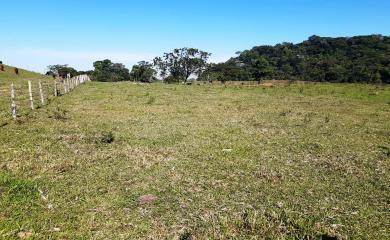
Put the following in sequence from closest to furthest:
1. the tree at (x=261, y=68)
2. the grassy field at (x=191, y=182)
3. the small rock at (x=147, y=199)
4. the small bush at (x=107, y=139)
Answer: the grassy field at (x=191, y=182)
the small rock at (x=147, y=199)
the small bush at (x=107, y=139)
the tree at (x=261, y=68)

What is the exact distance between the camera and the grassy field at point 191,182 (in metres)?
7.76

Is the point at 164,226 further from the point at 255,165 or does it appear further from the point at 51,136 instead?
the point at 51,136

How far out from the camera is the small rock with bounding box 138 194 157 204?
906 cm

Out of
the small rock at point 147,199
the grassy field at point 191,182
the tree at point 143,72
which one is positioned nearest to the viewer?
the grassy field at point 191,182

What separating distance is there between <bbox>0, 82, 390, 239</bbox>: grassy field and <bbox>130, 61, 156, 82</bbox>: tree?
506 feet

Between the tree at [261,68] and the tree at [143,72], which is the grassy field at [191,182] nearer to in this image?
the tree at [261,68]

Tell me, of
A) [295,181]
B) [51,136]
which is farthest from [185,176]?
[51,136]

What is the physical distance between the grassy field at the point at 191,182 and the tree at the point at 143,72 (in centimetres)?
15434

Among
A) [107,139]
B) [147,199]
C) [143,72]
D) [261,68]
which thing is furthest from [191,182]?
[143,72]

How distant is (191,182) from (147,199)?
1678 millimetres

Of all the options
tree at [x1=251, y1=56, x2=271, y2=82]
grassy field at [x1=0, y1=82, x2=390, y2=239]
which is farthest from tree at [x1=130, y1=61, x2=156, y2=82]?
grassy field at [x1=0, y1=82, x2=390, y2=239]

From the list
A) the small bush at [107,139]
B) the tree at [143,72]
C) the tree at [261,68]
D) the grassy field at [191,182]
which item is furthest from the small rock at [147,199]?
the tree at [143,72]

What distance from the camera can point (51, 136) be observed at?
1580cm

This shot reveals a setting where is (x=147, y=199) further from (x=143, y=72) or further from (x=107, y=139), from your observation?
(x=143, y=72)
